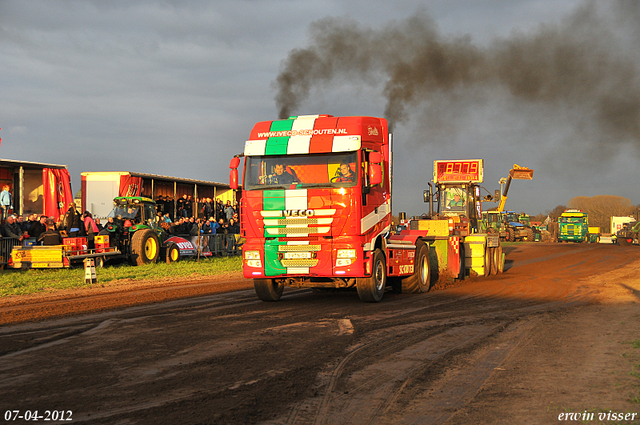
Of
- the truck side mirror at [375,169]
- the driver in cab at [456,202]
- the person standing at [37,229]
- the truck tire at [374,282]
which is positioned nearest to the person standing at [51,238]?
the person standing at [37,229]

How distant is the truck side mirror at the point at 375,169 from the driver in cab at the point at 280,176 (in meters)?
1.37

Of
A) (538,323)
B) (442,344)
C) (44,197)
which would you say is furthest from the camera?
(44,197)

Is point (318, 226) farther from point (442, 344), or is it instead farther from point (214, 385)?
point (214, 385)

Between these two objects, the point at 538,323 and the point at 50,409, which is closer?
the point at 50,409

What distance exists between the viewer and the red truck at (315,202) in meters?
10.1

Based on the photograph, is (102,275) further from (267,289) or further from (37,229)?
(267,289)

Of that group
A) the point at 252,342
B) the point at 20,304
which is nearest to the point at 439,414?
the point at 252,342

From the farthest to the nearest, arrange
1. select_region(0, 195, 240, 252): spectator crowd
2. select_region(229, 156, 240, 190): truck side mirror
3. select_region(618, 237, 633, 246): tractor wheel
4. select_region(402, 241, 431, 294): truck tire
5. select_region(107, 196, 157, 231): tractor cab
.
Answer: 1. select_region(618, 237, 633, 246): tractor wheel
2. select_region(107, 196, 157, 231): tractor cab
3. select_region(0, 195, 240, 252): spectator crowd
4. select_region(402, 241, 431, 294): truck tire
5. select_region(229, 156, 240, 190): truck side mirror

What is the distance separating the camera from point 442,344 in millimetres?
7258

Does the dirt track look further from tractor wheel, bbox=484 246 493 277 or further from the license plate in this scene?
tractor wheel, bbox=484 246 493 277

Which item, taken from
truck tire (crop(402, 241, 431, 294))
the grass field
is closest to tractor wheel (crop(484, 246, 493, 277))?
truck tire (crop(402, 241, 431, 294))

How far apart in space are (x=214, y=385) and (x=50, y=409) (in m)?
1.36

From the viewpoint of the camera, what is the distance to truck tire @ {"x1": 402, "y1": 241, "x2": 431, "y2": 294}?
13.1 metres

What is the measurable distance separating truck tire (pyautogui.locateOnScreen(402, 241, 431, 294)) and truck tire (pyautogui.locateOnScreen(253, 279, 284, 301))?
3152 mm
